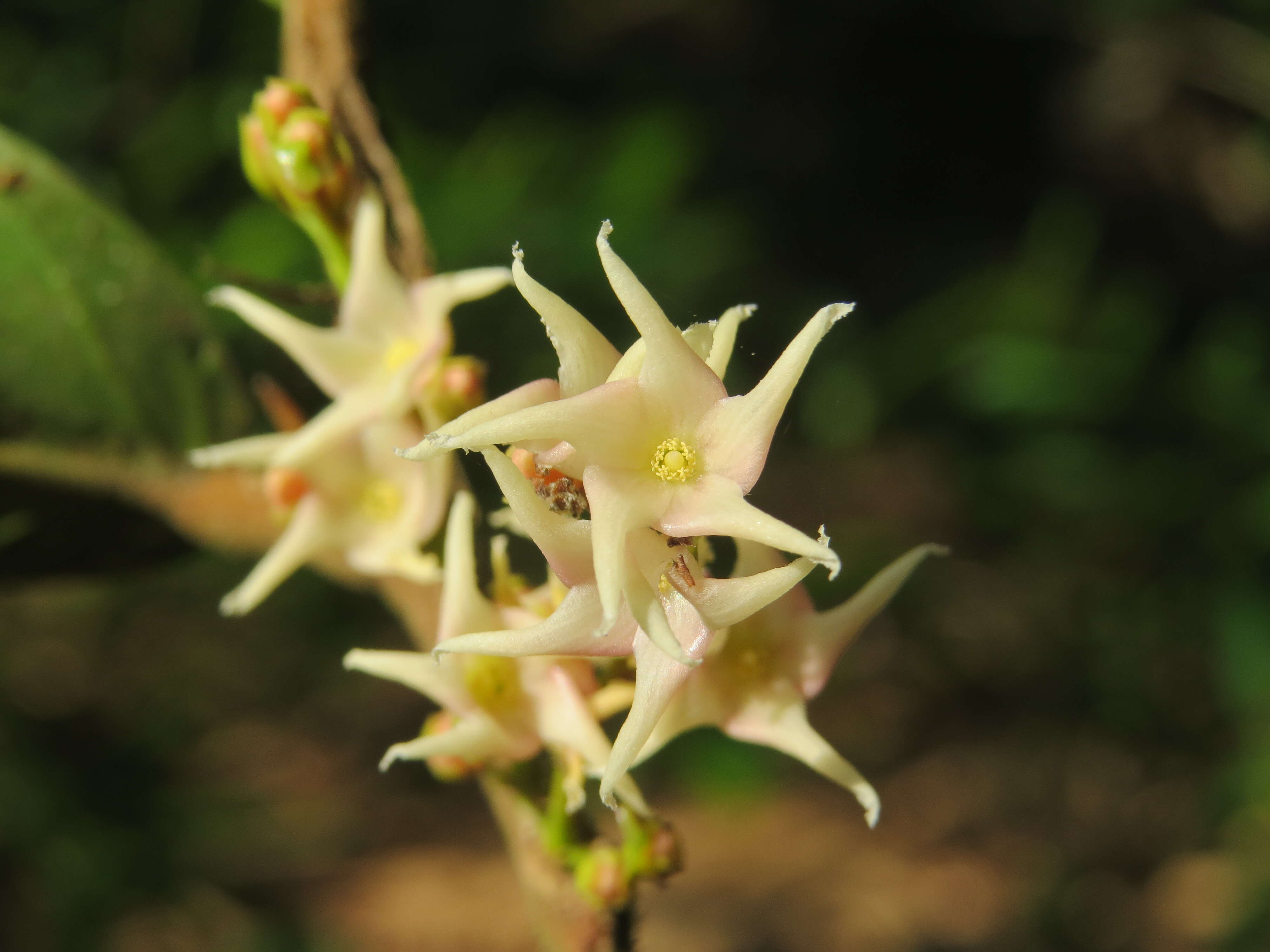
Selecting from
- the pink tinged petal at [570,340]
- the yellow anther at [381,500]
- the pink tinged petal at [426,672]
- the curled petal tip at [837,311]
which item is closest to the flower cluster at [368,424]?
the yellow anther at [381,500]

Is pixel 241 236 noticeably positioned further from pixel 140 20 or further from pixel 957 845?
pixel 957 845

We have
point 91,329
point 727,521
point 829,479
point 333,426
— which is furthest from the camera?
point 829,479

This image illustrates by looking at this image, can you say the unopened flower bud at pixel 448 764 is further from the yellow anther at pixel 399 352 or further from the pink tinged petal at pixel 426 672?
the yellow anther at pixel 399 352

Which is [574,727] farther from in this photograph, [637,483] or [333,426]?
[333,426]

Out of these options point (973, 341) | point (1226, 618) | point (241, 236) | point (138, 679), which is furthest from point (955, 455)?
point (138, 679)

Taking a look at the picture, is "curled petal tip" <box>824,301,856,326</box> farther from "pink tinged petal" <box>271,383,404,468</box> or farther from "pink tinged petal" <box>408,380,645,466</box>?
"pink tinged petal" <box>271,383,404,468</box>

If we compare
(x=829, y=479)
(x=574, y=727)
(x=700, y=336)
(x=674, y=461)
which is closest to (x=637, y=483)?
(x=674, y=461)
